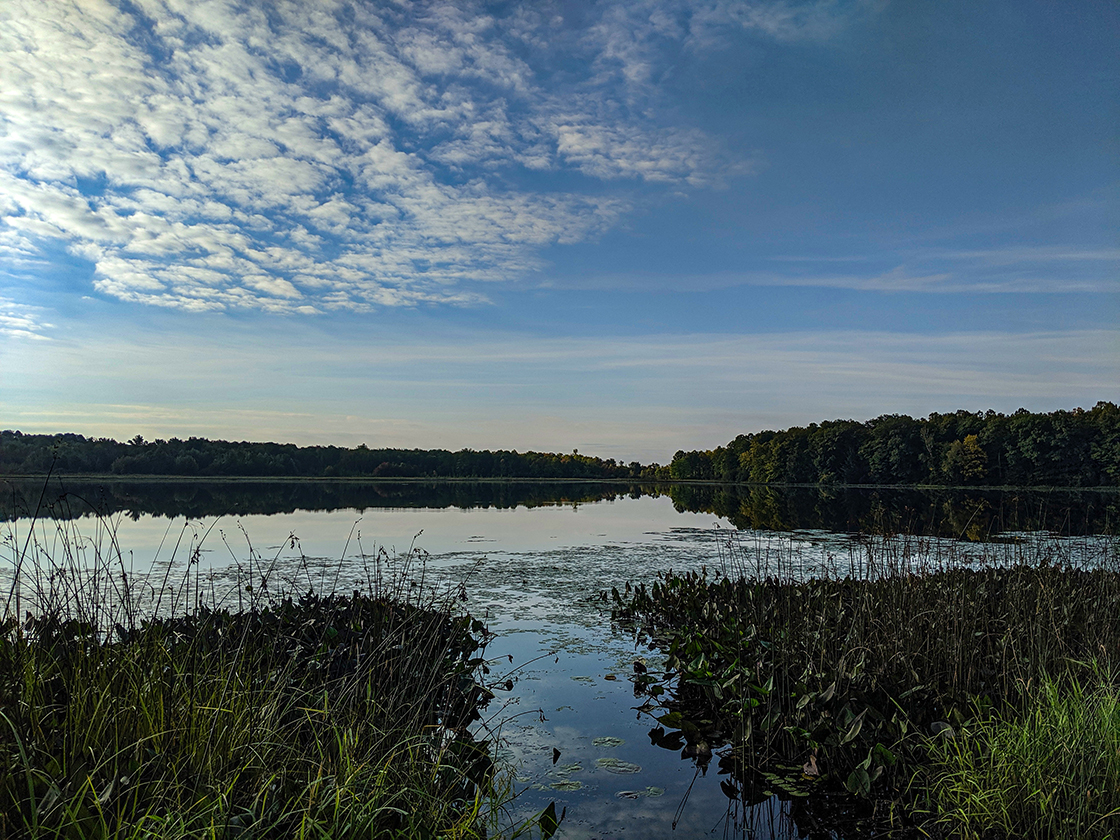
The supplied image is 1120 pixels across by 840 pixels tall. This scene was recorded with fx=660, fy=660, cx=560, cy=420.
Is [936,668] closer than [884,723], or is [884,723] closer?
[884,723]

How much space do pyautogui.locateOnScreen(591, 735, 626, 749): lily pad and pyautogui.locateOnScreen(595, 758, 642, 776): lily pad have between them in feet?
1.02

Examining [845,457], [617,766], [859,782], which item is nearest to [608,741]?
[617,766]

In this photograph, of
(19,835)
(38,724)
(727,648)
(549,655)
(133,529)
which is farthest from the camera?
(133,529)

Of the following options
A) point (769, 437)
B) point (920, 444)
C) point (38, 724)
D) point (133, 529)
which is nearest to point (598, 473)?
point (769, 437)

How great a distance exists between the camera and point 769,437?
382ft

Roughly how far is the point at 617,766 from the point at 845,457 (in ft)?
313

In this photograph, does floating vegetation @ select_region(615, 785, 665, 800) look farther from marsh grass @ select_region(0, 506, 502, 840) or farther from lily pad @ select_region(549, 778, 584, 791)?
marsh grass @ select_region(0, 506, 502, 840)

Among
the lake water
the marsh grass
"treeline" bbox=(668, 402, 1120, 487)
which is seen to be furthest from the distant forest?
the marsh grass

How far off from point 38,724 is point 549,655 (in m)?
6.41

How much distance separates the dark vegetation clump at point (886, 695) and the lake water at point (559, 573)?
47 centimetres

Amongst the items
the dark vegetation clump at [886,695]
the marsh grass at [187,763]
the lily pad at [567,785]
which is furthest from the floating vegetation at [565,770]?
the dark vegetation clump at [886,695]

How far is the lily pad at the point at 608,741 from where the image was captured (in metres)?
6.29

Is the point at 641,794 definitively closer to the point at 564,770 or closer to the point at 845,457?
the point at 564,770

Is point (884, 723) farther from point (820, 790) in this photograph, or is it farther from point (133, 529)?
Result: point (133, 529)
